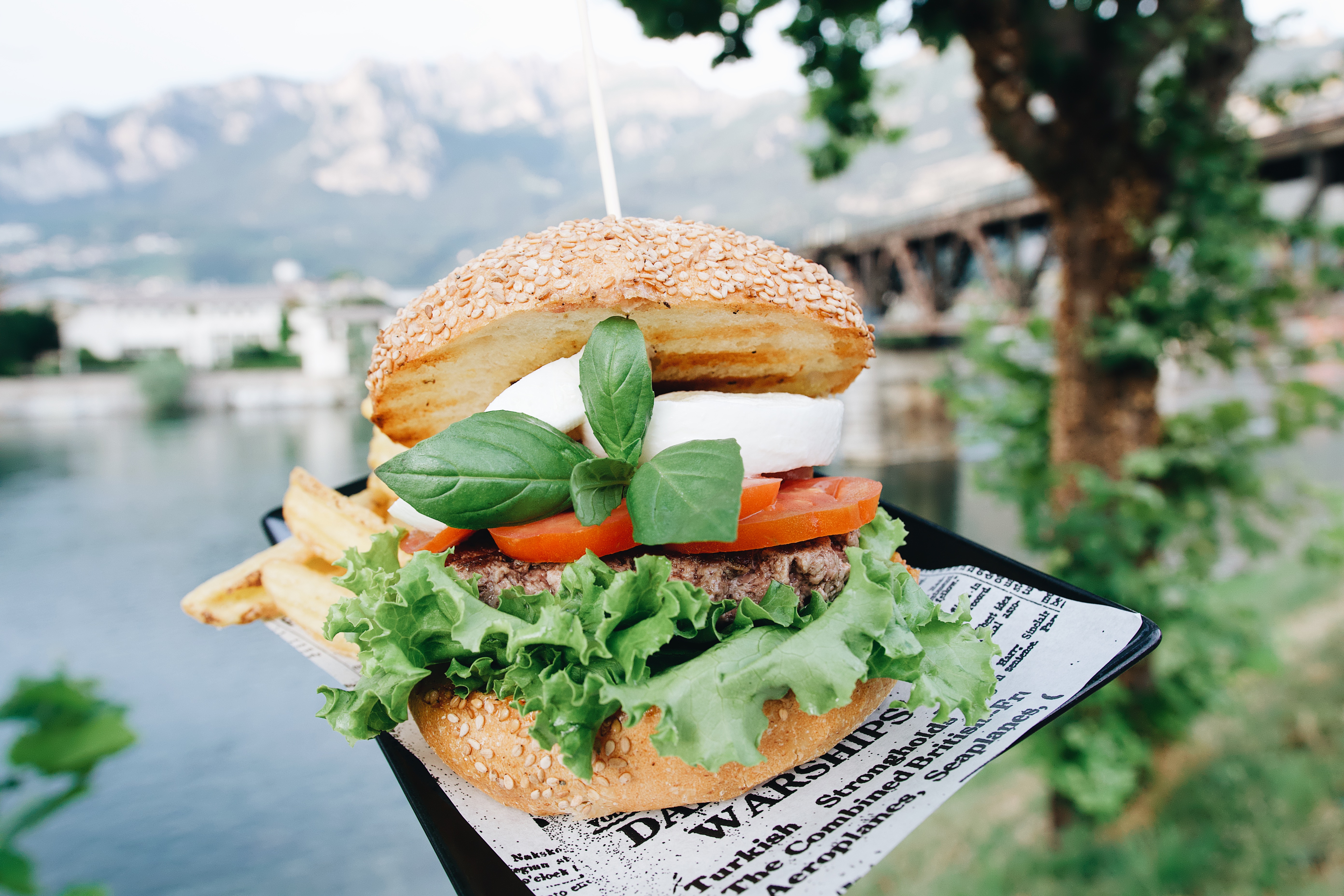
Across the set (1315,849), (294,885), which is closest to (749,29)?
(1315,849)

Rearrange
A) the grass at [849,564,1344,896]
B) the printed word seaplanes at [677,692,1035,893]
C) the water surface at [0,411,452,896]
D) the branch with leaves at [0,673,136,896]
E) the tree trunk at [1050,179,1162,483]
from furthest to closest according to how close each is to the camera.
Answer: the water surface at [0,411,452,896], the grass at [849,564,1344,896], the tree trunk at [1050,179,1162,483], the printed word seaplanes at [677,692,1035,893], the branch with leaves at [0,673,136,896]

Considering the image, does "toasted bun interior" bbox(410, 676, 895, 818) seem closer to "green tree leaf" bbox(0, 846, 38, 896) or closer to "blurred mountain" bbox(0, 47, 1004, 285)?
"green tree leaf" bbox(0, 846, 38, 896)

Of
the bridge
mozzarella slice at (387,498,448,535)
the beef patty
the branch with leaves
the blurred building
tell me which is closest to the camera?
the branch with leaves

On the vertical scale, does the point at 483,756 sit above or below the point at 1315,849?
above

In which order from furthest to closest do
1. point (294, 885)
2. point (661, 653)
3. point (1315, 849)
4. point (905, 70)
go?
point (294, 885) → point (905, 70) → point (1315, 849) → point (661, 653)

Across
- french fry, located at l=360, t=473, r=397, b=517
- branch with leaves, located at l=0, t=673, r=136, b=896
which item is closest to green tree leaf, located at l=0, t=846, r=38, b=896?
branch with leaves, located at l=0, t=673, r=136, b=896

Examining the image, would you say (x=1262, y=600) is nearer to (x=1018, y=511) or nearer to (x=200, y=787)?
(x=1018, y=511)
